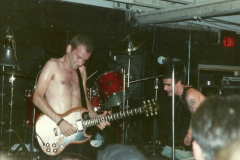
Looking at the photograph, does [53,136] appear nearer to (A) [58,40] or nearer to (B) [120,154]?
(A) [58,40]

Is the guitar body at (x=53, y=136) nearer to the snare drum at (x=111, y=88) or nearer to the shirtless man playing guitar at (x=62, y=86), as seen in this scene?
the shirtless man playing guitar at (x=62, y=86)

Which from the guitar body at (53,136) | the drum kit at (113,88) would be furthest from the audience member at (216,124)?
the drum kit at (113,88)

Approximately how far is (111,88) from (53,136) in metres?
2.12

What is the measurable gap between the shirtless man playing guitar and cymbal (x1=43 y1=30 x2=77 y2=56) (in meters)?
1.57

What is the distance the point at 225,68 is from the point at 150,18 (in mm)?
3435

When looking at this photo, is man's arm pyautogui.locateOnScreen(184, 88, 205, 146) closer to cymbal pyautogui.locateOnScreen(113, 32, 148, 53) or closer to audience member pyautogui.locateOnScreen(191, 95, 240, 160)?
cymbal pyautogui.locateOnScreen(113, 32, 148, 53)

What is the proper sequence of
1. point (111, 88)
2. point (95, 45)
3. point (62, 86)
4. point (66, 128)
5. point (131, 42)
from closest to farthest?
point (66, 128), point (62, 86), point (111, 88), point (131, 42), point (95, 45)

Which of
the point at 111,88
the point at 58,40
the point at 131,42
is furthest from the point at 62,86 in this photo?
the point at 131,42

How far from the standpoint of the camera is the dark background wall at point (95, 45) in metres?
6.74

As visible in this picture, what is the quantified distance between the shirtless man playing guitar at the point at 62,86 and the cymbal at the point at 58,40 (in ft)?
5.15

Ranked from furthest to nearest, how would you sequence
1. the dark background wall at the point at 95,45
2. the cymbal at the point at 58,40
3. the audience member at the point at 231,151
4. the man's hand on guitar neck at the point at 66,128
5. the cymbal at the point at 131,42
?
the dark background wall at the point at 95,45
the cymbal at the point at 131,42
the cymbal at the point at 58,40
the man's hand on guitar neck at the point at 66,128
the audience member at the point at 231,151

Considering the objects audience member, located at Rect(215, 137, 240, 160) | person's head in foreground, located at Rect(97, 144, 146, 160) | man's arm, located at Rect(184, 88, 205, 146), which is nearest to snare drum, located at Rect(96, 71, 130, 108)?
man's arm, located at Rect(184, 88, 205, 146)

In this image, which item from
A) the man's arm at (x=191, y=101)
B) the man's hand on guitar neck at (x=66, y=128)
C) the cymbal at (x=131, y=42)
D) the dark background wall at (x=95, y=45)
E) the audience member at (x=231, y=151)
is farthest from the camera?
the dark background wall at (x=95, y=45)

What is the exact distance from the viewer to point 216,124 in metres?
1.11
